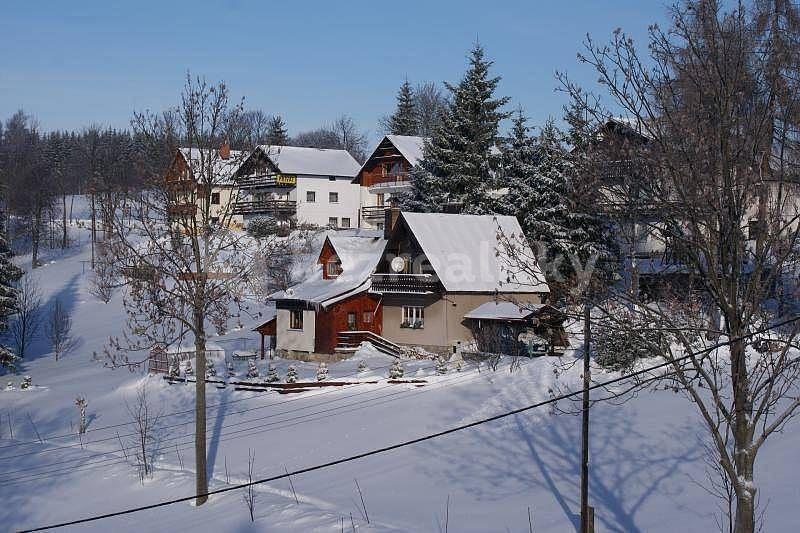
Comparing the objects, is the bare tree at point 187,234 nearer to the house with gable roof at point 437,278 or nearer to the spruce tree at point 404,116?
the house with gable roof at point 437,278

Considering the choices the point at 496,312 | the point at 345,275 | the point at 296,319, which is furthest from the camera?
the point at 345,275

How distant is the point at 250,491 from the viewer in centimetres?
1908

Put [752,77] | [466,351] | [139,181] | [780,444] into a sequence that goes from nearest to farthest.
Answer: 1. [752,77]
2. [780,444]
3. [139,181]
4. [466,351]

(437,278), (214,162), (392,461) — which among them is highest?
(214,162)

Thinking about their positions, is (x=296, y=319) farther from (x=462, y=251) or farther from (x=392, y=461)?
(x=392, y=461)

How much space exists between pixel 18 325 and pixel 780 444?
43228 millimetres

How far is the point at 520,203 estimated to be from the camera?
133ft

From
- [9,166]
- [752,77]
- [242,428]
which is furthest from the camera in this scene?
[9,166]

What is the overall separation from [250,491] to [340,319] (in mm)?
19830

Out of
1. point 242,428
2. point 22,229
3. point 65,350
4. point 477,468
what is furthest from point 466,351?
point 22,229

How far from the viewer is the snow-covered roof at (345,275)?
38781 millimetres

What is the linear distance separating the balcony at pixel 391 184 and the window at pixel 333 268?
69.1ft

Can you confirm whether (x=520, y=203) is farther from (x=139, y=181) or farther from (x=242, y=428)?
(x=139, y=181)

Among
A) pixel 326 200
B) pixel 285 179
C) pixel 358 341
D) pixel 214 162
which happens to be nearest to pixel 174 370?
Result: pixel 358 341
